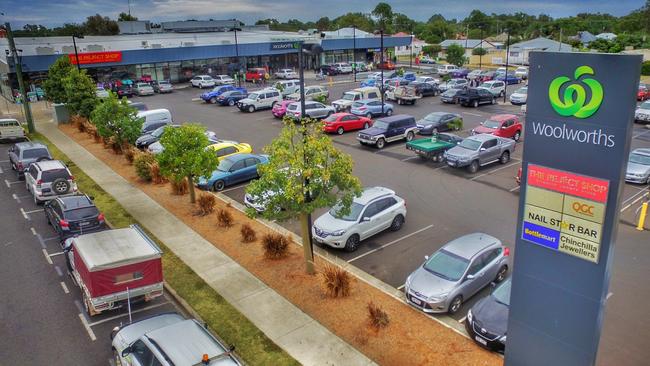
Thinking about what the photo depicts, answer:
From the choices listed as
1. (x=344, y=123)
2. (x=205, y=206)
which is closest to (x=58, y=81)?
(x=344, y=123)

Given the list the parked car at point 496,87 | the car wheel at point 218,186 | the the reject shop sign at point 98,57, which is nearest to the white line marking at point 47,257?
the car wheel at point 218,186

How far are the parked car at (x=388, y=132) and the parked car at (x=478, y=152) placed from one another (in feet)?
17.7

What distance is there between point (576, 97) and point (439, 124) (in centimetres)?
2591

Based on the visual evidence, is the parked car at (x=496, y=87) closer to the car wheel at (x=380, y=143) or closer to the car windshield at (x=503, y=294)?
the car wheel at (x=380, y=143)

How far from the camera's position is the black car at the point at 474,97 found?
144 feet

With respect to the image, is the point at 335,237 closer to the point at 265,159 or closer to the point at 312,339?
the point at 312,339

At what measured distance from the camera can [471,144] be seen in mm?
26047

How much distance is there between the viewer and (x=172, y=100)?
5091 cm

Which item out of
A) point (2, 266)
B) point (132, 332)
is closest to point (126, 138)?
point (2, 266)

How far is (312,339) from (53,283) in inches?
338

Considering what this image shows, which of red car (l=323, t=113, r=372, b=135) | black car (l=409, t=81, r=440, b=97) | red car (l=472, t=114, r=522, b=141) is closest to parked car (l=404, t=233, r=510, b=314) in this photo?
red car (l=472, t=114, r=522, b=141)

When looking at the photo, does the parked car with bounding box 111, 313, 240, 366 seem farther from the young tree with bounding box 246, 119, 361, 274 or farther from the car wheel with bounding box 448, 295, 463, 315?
the car wheel with bounding box 448, 295, 463, 315

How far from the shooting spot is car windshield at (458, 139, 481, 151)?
25766 mm

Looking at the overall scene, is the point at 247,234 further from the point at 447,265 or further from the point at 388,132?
the point at 388,132
